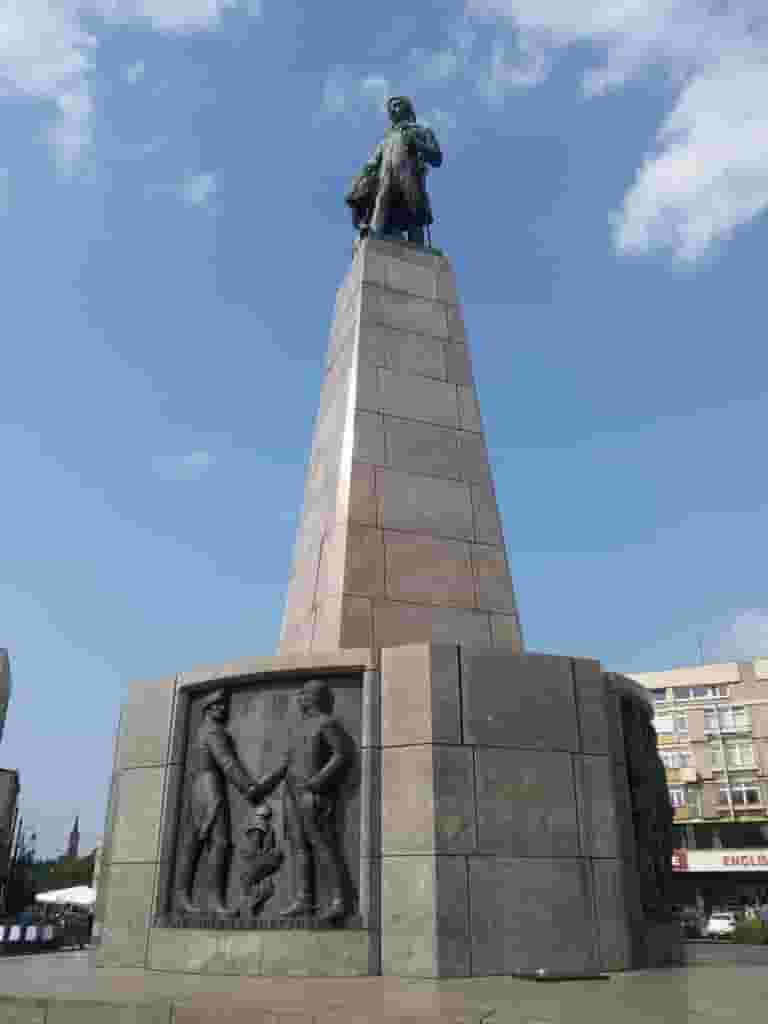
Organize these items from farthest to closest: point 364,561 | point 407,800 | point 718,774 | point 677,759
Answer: point 677,759, point 718,774, point 364,561, point 407,800

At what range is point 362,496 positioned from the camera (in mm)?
11680

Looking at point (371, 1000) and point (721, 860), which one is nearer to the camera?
point (371, 1000)

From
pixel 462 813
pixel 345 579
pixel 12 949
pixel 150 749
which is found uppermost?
pixel 345 579

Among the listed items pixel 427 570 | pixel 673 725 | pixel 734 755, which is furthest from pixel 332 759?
pixel 673 725

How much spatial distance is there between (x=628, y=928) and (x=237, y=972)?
150 inches

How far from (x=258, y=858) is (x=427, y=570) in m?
4.42

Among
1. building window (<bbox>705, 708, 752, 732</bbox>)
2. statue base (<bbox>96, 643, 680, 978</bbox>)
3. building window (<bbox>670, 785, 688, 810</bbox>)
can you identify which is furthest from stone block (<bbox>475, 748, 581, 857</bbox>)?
building window (<bbox>705, 708, 752, 732</bbox>)

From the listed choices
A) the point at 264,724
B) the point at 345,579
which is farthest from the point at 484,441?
the point at 264,724

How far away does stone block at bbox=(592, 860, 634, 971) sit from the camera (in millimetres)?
8172

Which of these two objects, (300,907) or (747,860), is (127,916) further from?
(747,860)

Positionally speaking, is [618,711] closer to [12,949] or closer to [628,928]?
[628,928]

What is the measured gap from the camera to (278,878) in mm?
8328

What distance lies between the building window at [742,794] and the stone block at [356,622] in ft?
153

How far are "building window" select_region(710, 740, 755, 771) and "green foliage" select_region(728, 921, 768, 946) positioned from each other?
31.7m
